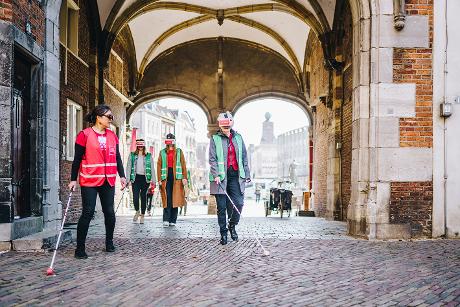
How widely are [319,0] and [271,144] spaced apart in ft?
261

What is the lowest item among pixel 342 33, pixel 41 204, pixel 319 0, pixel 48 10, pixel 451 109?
pixel 41 204

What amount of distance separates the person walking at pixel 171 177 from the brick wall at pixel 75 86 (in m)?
2.75

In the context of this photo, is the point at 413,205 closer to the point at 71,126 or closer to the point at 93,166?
the point at 93,166

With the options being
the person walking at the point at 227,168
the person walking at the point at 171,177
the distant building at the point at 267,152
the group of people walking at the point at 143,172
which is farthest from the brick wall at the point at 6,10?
the distant building at the point at 267,152

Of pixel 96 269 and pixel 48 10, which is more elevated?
pixel 48 10

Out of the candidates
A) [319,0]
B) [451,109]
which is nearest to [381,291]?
→ [451,109]

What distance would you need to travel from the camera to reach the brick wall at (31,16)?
747 centimetres

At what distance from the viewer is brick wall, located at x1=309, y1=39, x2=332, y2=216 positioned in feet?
57.4

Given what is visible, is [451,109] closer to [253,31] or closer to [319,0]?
[319,0]

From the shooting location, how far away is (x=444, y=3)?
29.9 ft

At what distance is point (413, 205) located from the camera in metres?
8.97

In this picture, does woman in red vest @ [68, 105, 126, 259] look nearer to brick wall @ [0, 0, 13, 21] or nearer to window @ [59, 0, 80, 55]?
brick wall @ [0, 0, 13, 21]

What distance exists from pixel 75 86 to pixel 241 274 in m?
9.91

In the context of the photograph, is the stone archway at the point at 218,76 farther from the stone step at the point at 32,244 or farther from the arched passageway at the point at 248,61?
the stone step at the point at 32,244
